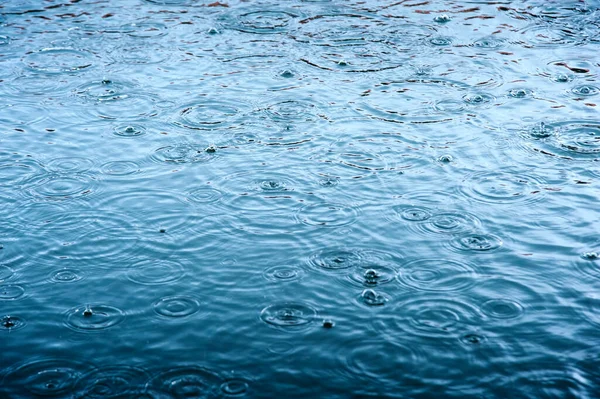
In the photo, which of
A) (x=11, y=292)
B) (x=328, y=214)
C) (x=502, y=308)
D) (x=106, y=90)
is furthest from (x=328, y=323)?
(x=106, y=90)

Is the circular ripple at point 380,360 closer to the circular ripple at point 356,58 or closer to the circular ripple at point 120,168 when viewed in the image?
the circular ripple at point 120,168

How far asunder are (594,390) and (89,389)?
105 inches

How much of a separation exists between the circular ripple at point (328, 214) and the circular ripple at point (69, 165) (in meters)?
1.83

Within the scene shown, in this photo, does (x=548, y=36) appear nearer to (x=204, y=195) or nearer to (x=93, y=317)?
(x=204, y=195)

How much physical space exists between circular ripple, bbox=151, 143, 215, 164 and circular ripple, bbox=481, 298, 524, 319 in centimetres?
260

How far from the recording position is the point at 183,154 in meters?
5.98

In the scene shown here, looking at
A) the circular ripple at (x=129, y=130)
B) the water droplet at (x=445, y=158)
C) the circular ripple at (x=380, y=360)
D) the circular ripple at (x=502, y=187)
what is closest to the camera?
the circular ripple at (x=380, y=360)

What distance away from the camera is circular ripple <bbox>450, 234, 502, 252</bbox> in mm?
4871

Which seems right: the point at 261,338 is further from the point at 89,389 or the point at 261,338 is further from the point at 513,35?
the point at 513,35

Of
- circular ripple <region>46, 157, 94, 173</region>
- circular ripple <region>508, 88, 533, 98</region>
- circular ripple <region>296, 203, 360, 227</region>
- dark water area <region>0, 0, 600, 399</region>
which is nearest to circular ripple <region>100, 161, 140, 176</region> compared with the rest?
dark water area <region>0, 0, 600, 399</region>

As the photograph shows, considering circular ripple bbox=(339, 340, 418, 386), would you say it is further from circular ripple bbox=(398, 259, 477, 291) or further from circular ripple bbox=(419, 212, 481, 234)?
circular ripple bbox=(419, 212, 481, 234)

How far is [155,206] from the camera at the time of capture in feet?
17.5

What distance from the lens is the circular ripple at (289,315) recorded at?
4.24 meters

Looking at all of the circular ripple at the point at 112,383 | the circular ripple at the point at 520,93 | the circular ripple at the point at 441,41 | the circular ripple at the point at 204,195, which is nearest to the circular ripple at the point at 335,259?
the circular ripple at the point at 204,195
